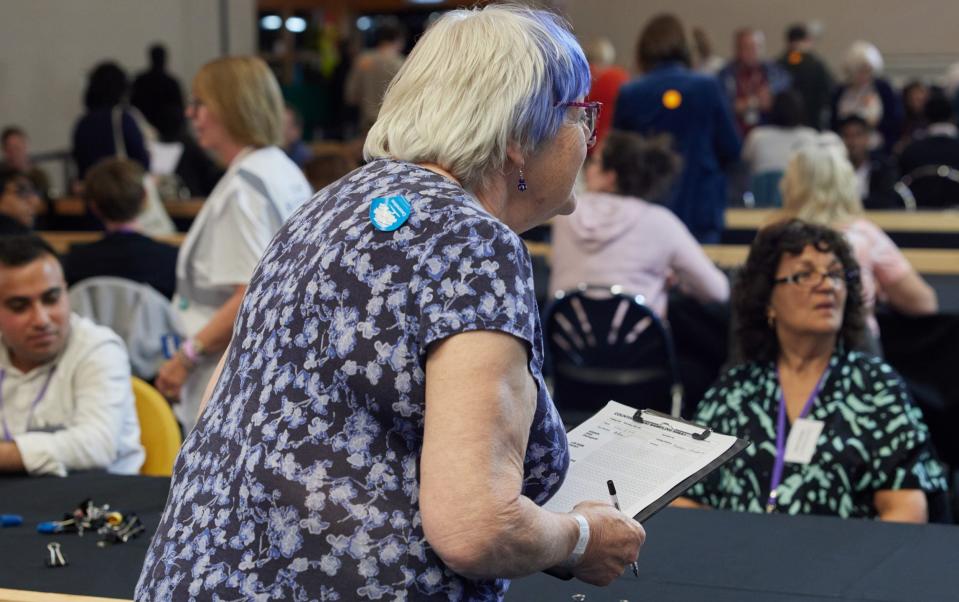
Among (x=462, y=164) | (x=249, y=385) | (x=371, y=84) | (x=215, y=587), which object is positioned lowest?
(x=371, y=84)

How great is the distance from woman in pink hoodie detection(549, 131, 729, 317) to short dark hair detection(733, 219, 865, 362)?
150 centimetres

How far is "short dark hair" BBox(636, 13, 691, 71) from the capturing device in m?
5.65

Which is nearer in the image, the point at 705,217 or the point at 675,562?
the point at 675,562

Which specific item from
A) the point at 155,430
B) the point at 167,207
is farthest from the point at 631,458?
the point at 167,207

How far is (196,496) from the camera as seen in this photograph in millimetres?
1329

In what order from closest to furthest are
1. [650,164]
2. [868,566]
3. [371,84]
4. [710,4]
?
[868,566] < [650,164] < [371,84] < [710,4]

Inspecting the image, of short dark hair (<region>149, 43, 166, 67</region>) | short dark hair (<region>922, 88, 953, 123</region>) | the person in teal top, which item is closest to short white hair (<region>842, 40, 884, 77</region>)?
short dark hair (<region>922, 88, 953, 123</region>)

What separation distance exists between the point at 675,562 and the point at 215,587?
86cm

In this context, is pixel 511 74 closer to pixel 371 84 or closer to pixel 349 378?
pixel 349 378

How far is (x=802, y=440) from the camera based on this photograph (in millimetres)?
2578

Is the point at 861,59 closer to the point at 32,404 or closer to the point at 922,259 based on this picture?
the point at 922,259

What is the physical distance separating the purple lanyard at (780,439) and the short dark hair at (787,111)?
5.47 meters

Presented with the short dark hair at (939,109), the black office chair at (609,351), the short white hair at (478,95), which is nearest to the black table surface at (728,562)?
the short white hair at (478,95)

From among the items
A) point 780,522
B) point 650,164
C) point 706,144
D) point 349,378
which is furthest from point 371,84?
point 349,378
